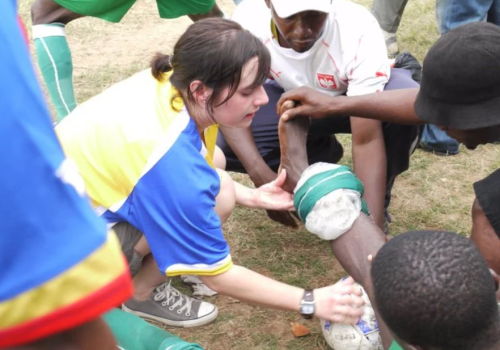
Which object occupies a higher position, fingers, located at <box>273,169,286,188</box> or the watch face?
fingers, located at <box>273,169,286,188</box>

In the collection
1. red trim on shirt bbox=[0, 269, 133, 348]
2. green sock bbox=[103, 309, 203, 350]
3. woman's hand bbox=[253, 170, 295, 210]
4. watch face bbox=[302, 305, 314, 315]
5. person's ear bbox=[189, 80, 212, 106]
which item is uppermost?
red trim on shirt bbox=[0, 269, 133, 348]

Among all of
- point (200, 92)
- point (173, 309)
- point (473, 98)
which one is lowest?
point (173, 309)

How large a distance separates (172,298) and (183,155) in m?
0.98

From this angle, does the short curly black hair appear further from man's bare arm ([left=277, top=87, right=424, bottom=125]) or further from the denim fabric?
the denim fabric

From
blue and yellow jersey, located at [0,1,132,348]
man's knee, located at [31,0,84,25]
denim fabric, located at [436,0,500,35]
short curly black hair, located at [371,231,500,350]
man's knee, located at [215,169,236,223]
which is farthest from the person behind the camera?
denim fabric, located at [436,0,500,35]

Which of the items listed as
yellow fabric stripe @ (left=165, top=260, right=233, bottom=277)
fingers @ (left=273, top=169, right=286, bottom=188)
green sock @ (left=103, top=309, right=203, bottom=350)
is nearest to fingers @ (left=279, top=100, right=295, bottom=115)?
fingers @ (left=273, top=169, right=286, bottom=188)

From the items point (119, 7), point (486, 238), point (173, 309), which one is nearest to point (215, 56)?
point (486, 238)

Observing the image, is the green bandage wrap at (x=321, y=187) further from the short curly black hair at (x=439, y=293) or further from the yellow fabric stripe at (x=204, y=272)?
the short curly black hair at (x=439, y=293)

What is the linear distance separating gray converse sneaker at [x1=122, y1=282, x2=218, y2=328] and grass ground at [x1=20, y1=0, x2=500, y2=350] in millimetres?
47

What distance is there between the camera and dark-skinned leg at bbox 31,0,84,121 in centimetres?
382

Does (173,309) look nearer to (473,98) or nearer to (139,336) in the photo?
(139,336)

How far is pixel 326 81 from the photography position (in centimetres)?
315

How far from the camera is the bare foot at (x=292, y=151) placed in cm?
276

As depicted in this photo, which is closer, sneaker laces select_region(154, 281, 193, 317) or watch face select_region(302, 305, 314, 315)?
watch face select_region(302, 305, 314, 315)
